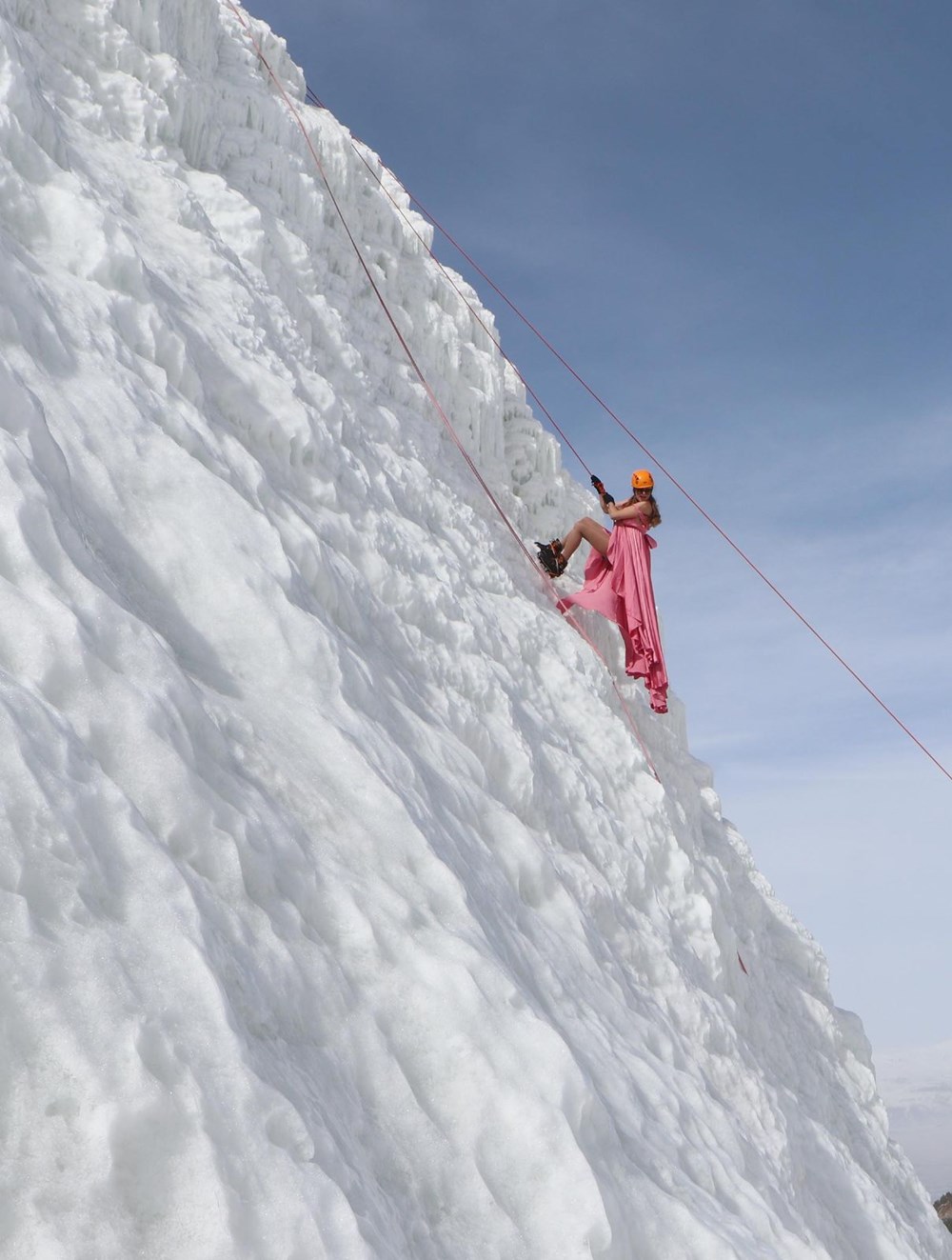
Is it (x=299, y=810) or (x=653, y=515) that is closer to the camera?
(x=299, y=810)

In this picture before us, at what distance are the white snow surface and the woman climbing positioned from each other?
0.24 metres

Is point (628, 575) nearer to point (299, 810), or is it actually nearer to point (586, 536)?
point (586, 536)

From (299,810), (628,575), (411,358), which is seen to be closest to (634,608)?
(628,575)

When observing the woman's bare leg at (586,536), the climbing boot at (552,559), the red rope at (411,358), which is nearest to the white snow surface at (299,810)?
the red rope at (411,358)

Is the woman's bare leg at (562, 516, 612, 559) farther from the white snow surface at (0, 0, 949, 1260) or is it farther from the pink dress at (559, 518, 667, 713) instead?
the white snow surface at (0, 0, 949, 1260)

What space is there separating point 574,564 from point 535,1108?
6.37m

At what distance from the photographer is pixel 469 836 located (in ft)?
16.0

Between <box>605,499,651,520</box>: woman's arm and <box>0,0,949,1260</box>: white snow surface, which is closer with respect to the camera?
<box>0,0,949,1260</box>: white snow surface

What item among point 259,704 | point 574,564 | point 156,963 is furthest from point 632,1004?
point 574,564

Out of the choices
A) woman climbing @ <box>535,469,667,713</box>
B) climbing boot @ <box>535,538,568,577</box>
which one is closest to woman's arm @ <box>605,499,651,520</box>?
woman climbing @ <box>535,469,667,713</box>

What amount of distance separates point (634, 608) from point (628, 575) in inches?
10.4

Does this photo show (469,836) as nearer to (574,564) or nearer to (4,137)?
(4,137)

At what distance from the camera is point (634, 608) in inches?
339

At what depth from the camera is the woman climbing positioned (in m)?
8.59
